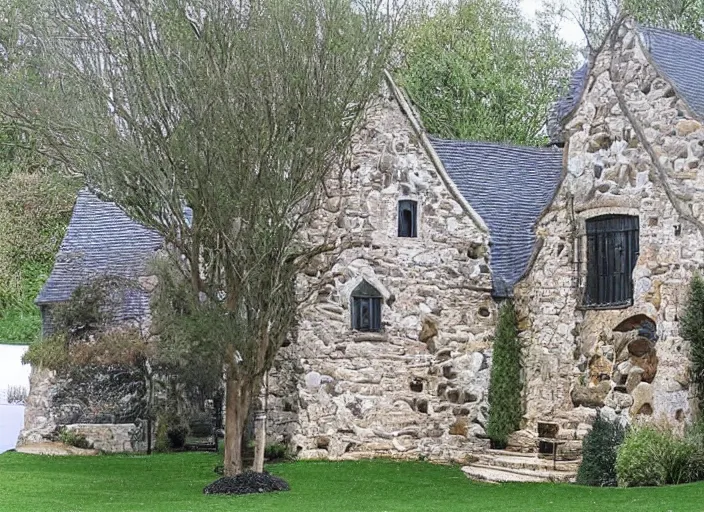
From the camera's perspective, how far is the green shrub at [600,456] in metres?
19.0

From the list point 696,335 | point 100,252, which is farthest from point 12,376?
point 696,335

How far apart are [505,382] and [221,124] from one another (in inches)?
309

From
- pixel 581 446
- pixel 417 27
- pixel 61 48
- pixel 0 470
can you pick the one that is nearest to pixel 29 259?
pixel 417 27

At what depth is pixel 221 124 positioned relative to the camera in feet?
61.3

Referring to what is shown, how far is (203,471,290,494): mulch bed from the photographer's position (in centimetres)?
1859

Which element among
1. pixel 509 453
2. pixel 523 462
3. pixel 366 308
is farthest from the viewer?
pixel 366 308

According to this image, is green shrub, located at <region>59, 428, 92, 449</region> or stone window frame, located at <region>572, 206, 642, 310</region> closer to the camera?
stone window frame, located at <region>572, 206, 642, 310</region>

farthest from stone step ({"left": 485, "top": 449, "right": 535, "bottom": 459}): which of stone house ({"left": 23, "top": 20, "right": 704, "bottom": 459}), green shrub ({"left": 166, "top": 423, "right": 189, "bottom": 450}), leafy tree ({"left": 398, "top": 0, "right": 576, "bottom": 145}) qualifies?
leafy tree ({"left": 398, "top": 0, "right": 576, "bottom": 145})

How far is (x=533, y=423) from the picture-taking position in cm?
2245

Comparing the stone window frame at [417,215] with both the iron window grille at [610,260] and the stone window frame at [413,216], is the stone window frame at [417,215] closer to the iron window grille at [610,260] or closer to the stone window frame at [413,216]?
the stone window frame at [413,216]

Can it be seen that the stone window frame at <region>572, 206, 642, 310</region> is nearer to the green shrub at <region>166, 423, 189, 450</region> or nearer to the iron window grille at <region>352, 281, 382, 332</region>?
the iron window grille at <region>352, 281, 382, 332</region>

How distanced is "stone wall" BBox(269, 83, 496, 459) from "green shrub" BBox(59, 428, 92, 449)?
4.50 m

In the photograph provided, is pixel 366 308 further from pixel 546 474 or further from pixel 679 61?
pixel 679 61

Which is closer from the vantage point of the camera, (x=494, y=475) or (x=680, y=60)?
(x=494, y=475)
